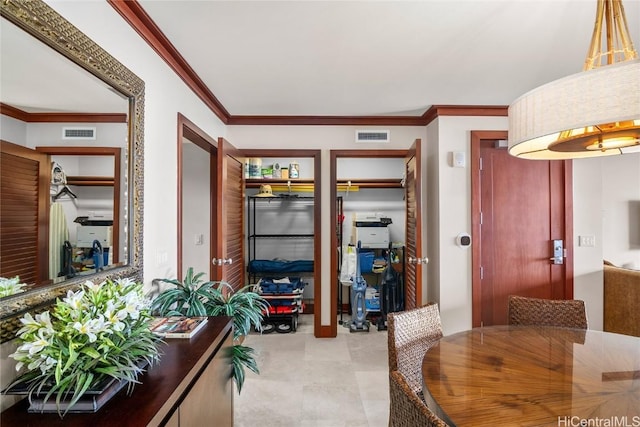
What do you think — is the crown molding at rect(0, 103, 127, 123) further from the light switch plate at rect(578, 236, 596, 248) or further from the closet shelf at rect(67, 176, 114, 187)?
the light switch plate at rect(578, 236, 596, 248)

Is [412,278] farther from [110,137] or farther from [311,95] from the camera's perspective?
[110,137]

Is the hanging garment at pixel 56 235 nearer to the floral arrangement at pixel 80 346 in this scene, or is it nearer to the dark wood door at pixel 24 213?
the dark wood door at pixel 24 213

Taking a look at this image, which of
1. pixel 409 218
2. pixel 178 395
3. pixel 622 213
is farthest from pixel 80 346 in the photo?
pixel 622 213

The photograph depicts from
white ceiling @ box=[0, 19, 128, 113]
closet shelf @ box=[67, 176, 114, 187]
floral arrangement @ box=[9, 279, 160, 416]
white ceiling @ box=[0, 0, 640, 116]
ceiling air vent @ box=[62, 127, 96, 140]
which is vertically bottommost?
floral arrangement @ box=[9, 279, 160, 416]

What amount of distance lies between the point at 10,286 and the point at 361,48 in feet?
7.05

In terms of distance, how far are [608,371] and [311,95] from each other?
271cm

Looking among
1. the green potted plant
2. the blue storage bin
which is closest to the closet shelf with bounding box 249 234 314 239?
the blue storage bin

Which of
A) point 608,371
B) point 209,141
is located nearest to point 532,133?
point 608,371

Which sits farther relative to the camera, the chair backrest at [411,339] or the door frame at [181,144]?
the door frame at [181,144]

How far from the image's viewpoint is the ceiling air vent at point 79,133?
1199 millimetres

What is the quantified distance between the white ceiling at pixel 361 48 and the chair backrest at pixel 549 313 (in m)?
1.70

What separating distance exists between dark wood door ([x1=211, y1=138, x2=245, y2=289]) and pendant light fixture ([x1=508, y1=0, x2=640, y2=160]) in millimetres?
2226

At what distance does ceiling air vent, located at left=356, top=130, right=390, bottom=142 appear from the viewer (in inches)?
139

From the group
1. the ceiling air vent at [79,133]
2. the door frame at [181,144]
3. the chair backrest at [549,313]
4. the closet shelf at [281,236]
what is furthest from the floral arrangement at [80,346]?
the closet shelf at [281,236]
